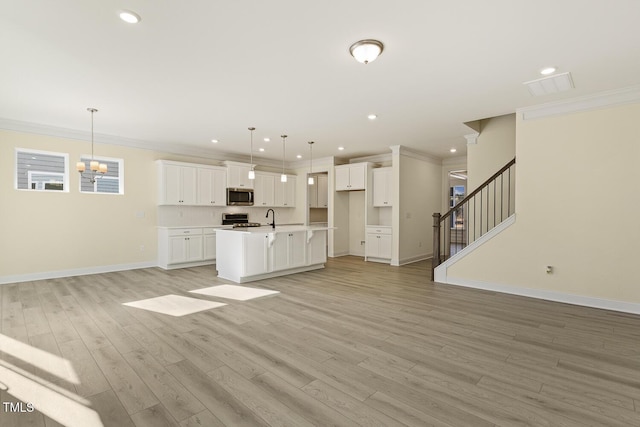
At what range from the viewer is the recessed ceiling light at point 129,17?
2.42 meters

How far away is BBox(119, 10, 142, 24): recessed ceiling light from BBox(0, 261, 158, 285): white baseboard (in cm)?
547

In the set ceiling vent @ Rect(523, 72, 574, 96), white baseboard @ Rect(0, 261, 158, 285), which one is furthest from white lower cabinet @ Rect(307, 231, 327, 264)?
ceiling vent @ Rect(523, 72, 574, 96)

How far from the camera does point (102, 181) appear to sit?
646cm

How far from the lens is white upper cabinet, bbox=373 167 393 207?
25.8 ft

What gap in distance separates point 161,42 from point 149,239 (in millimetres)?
5277

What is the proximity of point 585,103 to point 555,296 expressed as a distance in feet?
8.89

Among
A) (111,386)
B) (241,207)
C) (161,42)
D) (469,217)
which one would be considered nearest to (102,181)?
(241,207)

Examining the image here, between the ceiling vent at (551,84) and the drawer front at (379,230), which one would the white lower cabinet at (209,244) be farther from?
the ceiling vent at (551,84)

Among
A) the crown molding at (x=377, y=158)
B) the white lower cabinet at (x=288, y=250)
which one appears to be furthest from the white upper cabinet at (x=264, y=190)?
the white lower cabinet at (x=288, y=250)

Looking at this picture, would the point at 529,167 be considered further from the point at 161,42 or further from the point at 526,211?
the point at 161,42

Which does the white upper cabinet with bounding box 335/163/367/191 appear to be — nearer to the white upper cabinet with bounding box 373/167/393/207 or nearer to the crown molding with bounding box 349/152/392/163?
the white upper cabinet with bounding box 373/167/393/207

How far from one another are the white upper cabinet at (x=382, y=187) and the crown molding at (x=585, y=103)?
349 cm

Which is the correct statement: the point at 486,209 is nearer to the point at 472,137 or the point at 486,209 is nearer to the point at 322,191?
the point at 472,137

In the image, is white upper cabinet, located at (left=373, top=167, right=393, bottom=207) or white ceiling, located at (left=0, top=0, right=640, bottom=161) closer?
white ceiling, located at (left=0, top=0, right=640, bottom=161)
